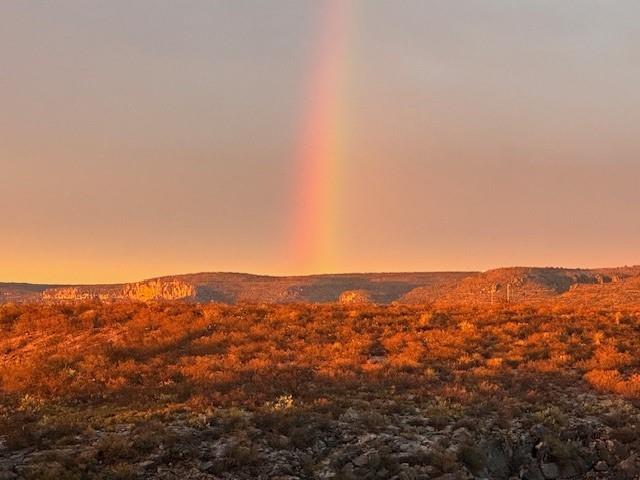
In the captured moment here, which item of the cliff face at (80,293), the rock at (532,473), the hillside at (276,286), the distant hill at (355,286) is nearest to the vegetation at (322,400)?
the rock at (532,473)

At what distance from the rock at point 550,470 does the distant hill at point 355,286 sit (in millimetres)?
92954

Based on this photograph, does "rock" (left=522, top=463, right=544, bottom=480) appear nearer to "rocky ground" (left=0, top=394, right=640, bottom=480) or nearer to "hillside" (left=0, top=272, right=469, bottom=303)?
"rocky ground" (left=0, top=394, right=640, bottom=480)

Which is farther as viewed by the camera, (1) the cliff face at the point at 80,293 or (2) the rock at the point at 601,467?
(1) the cliff face at the point at 80,293

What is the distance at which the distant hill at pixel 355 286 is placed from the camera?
121 m

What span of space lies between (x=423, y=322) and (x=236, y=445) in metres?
18.3

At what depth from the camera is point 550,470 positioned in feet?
41.3

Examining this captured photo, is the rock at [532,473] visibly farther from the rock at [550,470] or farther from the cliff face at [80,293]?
the cliff face at [80,293]

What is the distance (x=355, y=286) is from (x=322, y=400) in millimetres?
149243

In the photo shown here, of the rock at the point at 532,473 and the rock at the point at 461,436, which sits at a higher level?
the rock at the point at 461,436

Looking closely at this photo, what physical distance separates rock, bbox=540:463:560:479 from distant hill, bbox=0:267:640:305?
93.0m

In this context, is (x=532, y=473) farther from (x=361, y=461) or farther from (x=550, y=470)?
(x=361, y=461)

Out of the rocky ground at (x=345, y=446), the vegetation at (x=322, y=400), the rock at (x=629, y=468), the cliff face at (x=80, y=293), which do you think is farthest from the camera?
the cliff face at (x=80, y=293)

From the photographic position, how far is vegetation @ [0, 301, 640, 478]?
11703mm

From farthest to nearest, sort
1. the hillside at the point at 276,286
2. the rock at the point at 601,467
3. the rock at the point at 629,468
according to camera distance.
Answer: the hillside at the point at 276,286, the rock at the point at 601,467, the rock at the point at 629,468
